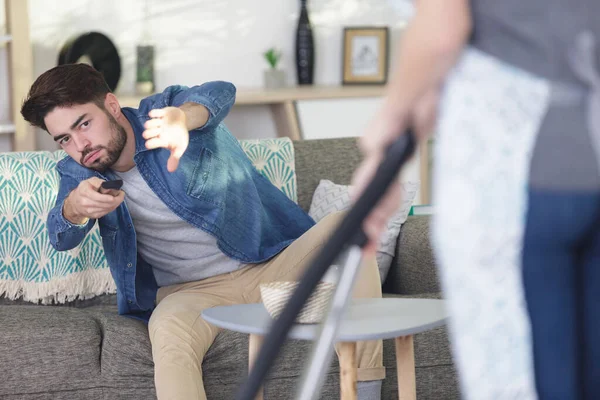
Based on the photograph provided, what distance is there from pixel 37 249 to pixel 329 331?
2182 mm

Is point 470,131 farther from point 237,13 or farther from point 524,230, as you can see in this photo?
point 237,13

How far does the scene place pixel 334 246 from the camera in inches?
37.0

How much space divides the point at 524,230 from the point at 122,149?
76.9 inches

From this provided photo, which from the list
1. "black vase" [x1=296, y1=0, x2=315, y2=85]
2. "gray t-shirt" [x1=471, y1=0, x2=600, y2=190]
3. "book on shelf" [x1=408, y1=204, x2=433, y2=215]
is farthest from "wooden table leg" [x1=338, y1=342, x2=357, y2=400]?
"black vase" [x1=296, y1=0, x2=315, y2=85]

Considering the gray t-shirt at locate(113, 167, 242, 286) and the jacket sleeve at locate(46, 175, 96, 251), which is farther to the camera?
the gray t-shirt at locate(113, 167, 242, 286)

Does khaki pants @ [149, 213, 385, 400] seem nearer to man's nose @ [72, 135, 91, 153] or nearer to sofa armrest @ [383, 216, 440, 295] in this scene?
sofa armrest @ [383, 216, 440, 295]

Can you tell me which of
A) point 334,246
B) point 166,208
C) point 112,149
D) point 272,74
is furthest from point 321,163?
point 334,246

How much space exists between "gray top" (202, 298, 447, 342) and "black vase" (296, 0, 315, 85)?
8.94ft

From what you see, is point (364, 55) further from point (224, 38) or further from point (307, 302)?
point (307, 302)

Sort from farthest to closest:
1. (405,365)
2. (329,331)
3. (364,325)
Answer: (405,365), (364,325), (329,331)

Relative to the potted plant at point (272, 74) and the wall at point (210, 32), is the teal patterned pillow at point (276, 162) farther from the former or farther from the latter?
the potted plant at point (272, 74)

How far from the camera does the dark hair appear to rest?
274cm

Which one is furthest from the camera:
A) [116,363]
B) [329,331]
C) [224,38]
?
[224,38]

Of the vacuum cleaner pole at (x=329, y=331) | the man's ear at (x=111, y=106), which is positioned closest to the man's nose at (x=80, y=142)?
the man's ear at (x=111, y=106)
